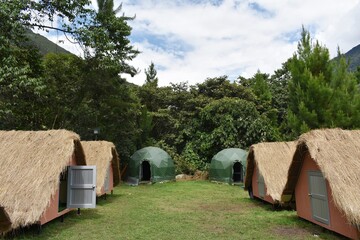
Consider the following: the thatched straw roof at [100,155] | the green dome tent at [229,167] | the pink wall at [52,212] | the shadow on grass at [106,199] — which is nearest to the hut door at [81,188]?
the pink wall at [52,212]

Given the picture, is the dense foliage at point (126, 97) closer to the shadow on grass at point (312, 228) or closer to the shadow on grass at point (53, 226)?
the shadow on grass at point (53, 226)

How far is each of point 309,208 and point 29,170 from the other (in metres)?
7.77

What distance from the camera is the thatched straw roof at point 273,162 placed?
428 inches

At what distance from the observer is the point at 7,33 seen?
13570 millimetres

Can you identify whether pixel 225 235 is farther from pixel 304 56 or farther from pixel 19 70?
pixel 304 56

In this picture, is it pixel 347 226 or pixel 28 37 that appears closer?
pixel 347 226

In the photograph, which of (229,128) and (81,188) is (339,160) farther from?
(229,128)

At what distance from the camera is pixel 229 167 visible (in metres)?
21.0

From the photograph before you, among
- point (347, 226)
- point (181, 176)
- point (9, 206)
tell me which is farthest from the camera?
point (181, 176)

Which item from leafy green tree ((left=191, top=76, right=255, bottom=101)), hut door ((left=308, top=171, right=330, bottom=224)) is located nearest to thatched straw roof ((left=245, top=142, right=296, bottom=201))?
hut door ((left=308, top=171, right=330, bottom=224))

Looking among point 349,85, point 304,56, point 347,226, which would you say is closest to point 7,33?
point 347,226

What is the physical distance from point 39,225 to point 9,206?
0.95m

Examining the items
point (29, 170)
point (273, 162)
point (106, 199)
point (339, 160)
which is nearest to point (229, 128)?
point (273, 162)

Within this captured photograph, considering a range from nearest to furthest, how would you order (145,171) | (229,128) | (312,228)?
(312,228)
(145,171)
(229,128)
